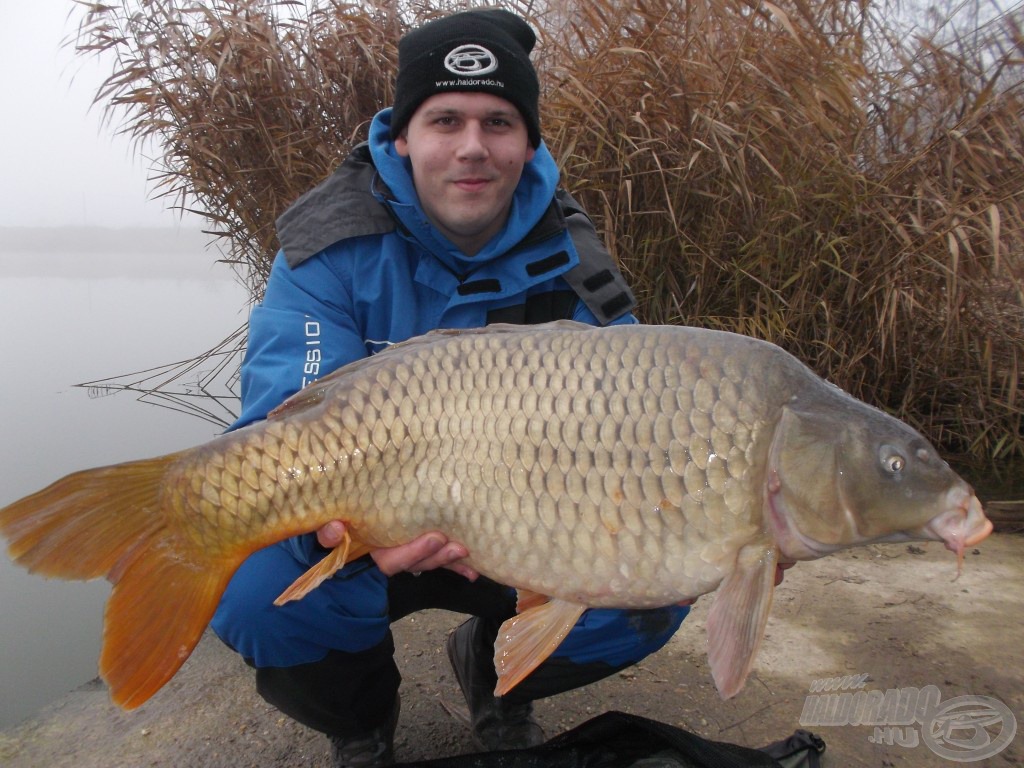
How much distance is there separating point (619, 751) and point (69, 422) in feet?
12.5

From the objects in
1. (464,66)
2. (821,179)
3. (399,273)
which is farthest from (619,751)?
(821,179)

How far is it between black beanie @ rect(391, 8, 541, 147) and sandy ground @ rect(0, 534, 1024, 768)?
1177 millimetres

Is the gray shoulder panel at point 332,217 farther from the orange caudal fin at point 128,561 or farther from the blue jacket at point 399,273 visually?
the orange caudal fin at point 128,561

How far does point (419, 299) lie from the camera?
152 centimetres

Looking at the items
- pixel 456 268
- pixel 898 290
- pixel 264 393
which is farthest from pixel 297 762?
pixel 898 290

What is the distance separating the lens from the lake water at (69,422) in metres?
2.14

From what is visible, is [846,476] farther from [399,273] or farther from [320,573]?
[399,273]

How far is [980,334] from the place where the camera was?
2758 millimetres

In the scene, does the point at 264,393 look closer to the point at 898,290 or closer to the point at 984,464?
the point at 898,290

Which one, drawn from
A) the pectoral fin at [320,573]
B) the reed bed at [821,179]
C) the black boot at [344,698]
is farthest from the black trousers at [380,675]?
the reed bed at [821,179]

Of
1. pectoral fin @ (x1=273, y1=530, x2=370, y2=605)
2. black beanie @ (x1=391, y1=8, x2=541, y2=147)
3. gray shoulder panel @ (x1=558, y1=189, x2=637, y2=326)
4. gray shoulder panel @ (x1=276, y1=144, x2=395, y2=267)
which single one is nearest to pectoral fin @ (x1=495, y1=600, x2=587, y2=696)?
pectoral fin @ (x1=273, y1=530, x2=370, y2=605)

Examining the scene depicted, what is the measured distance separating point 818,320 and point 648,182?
76 centimetres

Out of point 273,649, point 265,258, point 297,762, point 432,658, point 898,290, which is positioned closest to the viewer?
point 273,649

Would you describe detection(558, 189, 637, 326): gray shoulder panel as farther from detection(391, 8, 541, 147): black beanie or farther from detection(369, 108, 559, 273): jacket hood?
detection(391, 8, 541, 147): black beanie
